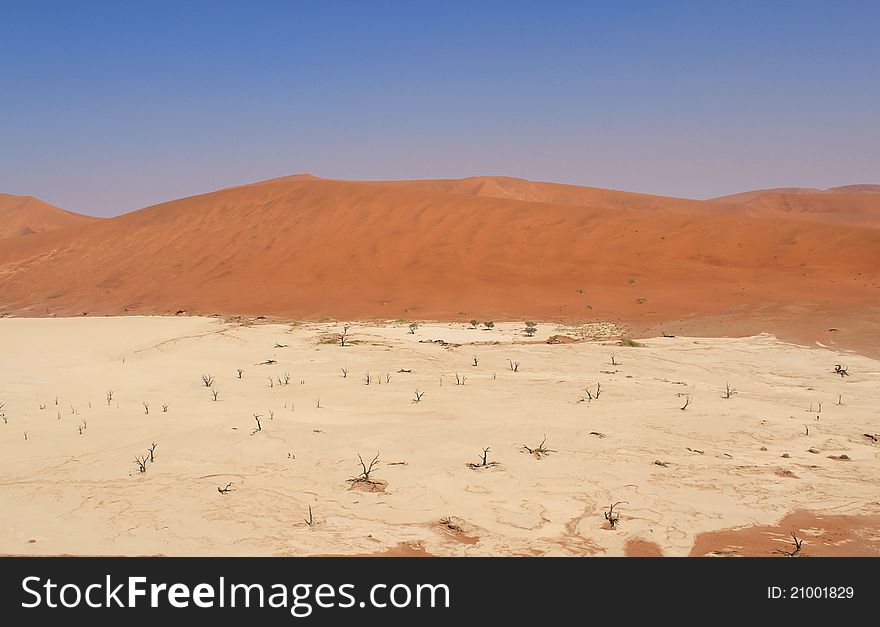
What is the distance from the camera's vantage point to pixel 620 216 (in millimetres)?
25625

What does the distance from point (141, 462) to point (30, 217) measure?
77.0m

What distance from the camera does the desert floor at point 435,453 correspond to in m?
3.88

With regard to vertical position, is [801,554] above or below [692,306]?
below

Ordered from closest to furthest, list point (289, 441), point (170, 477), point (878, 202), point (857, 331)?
point (170, 477) → point (289, 441) → point (857, 331) → point (878, 202)

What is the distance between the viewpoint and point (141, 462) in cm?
494

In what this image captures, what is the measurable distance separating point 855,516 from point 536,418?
267cm

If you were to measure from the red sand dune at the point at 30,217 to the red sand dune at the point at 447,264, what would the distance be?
38.6 metres

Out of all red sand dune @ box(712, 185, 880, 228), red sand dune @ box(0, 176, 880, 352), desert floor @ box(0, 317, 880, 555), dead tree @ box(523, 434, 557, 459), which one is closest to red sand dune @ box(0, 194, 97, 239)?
red sand dune @ box(0, 176, 880, 352)

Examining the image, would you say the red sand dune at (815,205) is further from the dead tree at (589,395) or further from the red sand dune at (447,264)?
the dead tree at (589,395)

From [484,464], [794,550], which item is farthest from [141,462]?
[794,550]

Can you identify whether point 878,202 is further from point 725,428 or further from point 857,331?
point 725,428

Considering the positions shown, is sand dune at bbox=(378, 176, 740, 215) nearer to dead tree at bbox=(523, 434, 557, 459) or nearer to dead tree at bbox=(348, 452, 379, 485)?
dead tree at bbox=(523, 434, 557, 459)

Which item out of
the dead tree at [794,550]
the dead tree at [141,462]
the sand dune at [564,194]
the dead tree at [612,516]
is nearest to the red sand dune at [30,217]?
the sand dune at [564,194]

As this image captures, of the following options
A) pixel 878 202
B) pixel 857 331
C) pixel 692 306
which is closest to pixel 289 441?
pixel 857 331
